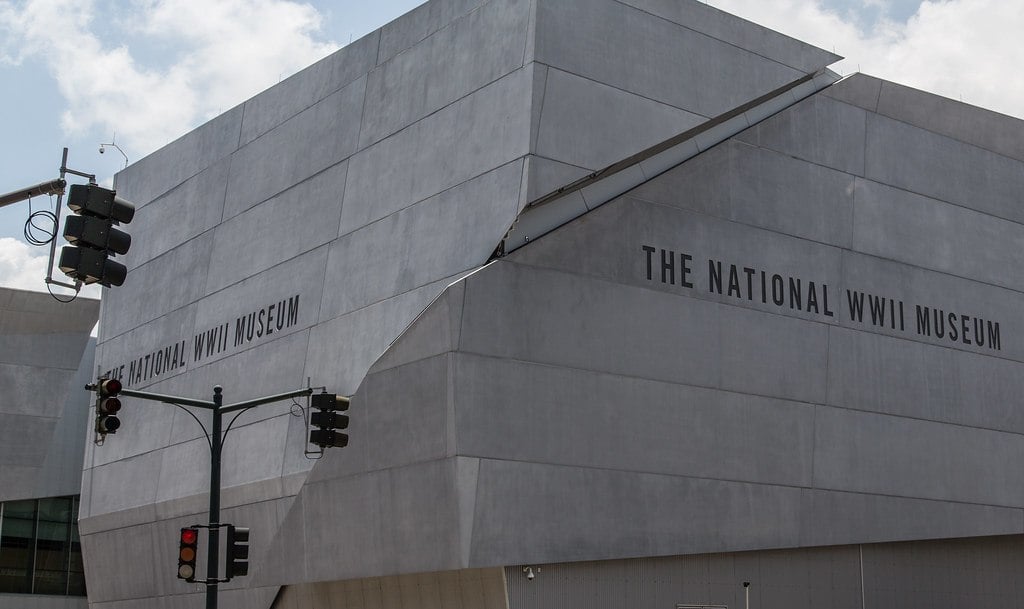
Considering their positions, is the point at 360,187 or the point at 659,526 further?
the point at 360,187

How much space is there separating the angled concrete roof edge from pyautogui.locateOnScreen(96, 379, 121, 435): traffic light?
8818 mm

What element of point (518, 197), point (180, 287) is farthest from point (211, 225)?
point (518, 197)

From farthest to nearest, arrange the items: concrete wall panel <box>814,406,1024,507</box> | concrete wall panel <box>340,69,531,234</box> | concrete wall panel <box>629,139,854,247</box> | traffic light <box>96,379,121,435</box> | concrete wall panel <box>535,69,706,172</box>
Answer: concrete wall panel <box>814,406,1024,507</box>
concrete wall panel <box>629,139,854,247</box>
concrete wall panel <box>340,69,531,234</box>
concrete wall panel <box>535,69,706,172</box>
traffic light <box>96,379,121,435</box>

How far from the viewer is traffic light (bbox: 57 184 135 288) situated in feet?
33.7

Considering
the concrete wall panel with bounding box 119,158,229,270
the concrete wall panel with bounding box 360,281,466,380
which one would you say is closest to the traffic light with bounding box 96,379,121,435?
the concrete wall panel with bounding box 360,281,466,380

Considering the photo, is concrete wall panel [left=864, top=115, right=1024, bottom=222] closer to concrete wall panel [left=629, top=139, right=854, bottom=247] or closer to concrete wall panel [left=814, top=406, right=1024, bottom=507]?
concrete wall panel [left=629, top=139, right=854, bottom=247]

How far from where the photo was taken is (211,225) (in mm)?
33531

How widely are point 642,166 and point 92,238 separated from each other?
1674 cm

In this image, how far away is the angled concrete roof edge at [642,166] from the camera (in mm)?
23984

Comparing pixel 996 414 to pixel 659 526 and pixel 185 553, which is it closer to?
pixel 659 526

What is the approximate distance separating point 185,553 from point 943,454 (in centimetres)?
1918

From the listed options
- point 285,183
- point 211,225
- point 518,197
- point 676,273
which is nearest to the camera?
point 518,197

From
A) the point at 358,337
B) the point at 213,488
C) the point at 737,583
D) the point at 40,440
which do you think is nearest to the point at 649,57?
the point at 358,337

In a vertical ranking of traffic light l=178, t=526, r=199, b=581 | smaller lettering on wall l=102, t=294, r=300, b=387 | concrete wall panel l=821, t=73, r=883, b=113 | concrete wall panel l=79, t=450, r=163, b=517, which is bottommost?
traffic light l=178, t=526, r=199, b=581
